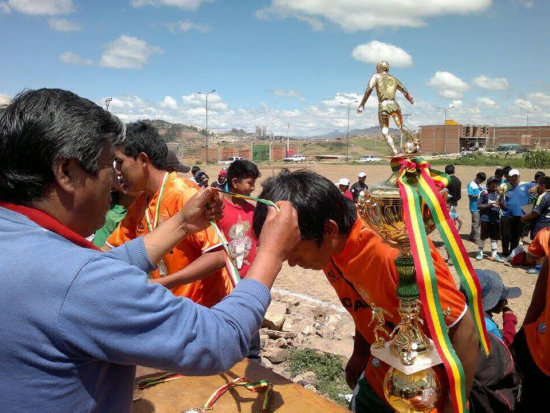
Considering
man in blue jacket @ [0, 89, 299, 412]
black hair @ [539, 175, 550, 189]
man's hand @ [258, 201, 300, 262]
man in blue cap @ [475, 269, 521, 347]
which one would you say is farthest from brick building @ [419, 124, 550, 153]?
man in blue jacket @ [0, 89, 299, 412]

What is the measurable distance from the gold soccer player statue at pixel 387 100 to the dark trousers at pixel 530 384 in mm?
1366

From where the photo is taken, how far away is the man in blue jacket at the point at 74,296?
100 centimetres

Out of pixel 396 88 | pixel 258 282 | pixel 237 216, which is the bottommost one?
pixel 237 216

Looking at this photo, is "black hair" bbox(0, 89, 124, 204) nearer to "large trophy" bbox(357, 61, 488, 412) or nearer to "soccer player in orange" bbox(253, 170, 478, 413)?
"soccer player in orange" bbox(253, 170, 478, 413)

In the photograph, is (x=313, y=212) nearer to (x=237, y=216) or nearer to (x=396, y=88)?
(x=396, y=88)

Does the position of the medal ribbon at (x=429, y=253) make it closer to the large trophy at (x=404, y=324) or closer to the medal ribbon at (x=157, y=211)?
the large trophy at (x=404, y=324)

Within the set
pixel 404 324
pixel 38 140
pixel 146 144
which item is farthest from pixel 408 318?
pixel 146 144

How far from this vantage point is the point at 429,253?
1462mm

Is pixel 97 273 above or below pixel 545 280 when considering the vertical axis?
above

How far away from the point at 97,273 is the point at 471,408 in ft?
5.94

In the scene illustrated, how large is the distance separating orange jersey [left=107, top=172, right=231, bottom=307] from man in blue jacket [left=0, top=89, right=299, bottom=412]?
135 cm

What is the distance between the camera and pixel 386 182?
1605 mm

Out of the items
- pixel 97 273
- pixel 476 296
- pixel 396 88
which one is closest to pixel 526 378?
pixel 476 296

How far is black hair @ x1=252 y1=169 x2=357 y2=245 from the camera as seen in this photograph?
1.71 meters
